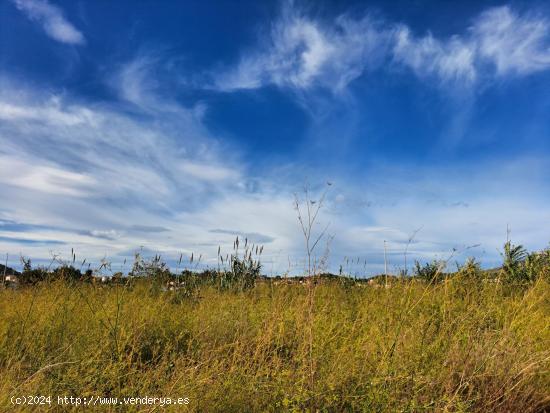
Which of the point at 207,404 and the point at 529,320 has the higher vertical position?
the point at 529,320

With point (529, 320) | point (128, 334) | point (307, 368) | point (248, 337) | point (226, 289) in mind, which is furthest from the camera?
point (226, 289)

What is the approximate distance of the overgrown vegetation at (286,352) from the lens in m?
3.98

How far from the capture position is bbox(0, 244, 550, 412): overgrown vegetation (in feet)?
13.1

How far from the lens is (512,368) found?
4500 mm

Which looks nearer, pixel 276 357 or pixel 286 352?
pixel 276 357

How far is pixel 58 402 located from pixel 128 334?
1.54m

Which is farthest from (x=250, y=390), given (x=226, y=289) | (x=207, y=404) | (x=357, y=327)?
(x=226, y=289)

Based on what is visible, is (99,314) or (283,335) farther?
(99,314)

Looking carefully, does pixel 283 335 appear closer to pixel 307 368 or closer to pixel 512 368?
pixel 307 368

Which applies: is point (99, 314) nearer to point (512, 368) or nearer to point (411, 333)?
point (411, 333)

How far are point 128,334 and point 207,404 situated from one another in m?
1.94

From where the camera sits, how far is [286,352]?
511 centimetres

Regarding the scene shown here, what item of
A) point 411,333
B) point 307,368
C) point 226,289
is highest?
point 226,289

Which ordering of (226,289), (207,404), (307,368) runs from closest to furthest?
(207,404) → (307,368) → (226,289)
